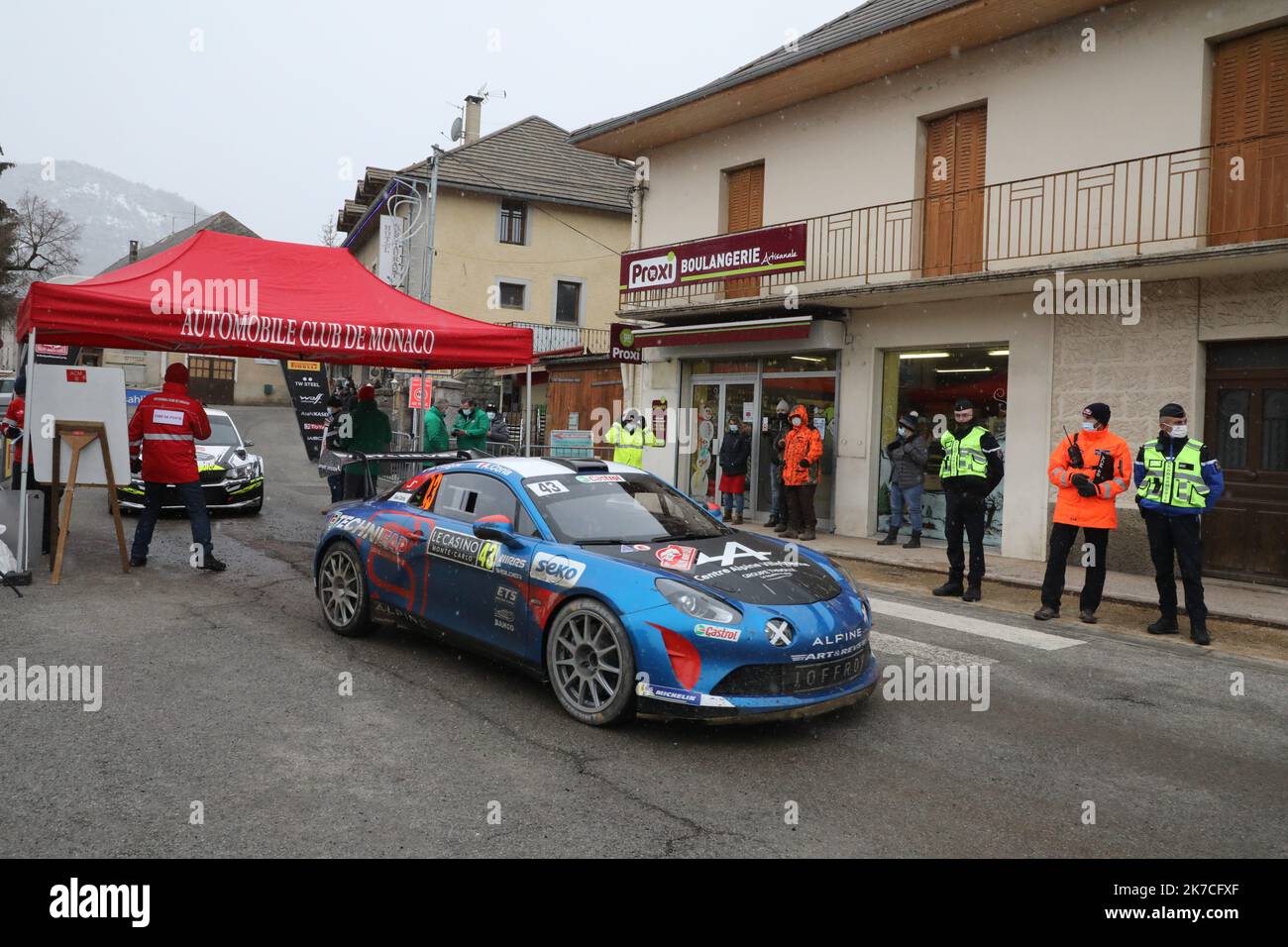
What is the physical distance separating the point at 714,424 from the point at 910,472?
4.86 metres

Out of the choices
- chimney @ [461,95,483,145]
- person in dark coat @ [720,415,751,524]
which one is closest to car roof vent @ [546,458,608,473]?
person in dark coat @ [720,415,751,524]

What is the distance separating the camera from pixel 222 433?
46.0ft

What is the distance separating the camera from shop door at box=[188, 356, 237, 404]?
5047 cm

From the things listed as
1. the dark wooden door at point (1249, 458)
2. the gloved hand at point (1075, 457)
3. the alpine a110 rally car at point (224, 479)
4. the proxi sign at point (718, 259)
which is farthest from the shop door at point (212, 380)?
the gloved hand at point (1075, 457)

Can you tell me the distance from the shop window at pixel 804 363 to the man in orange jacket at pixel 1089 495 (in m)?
6.91

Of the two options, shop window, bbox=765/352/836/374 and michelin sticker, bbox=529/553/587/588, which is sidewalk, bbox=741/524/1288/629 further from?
michelin sticker, bbox=529/553/587/588

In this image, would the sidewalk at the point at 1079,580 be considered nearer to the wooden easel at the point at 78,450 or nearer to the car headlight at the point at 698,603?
the car headlight at the point at 698,603

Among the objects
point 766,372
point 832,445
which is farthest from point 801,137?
point 832,445

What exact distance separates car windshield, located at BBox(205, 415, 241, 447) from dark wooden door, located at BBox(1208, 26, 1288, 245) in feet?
42.4

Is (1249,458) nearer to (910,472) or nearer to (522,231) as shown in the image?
(910,472)

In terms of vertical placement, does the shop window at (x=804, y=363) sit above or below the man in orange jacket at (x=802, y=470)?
above

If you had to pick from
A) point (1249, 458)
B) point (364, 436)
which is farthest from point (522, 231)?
point (1249, 458)

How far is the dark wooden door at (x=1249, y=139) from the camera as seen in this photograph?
10375 millimetres
